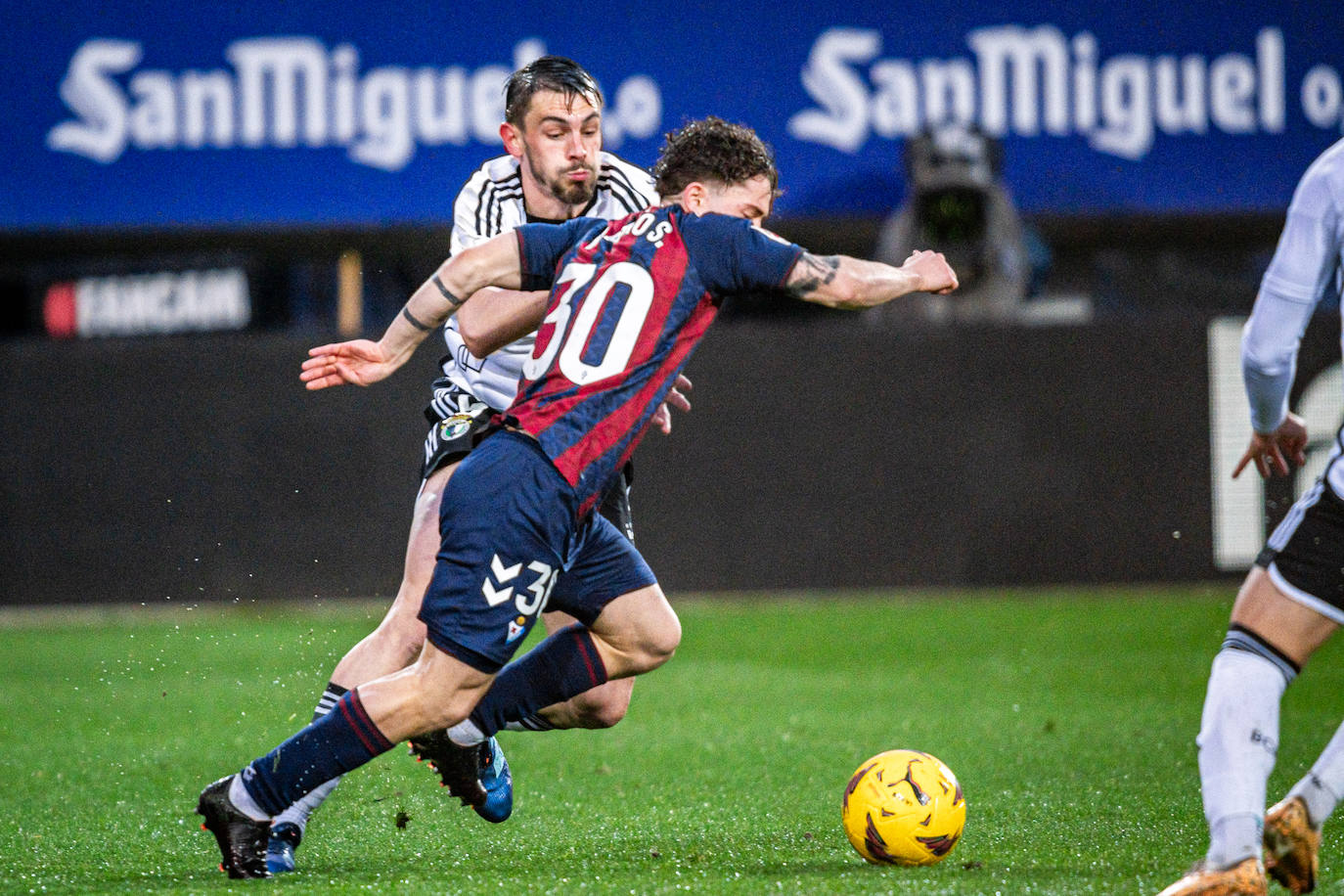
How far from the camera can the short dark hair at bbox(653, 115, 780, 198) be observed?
3.93 metres

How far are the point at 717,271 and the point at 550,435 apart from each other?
1.79 feet

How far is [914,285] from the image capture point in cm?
379

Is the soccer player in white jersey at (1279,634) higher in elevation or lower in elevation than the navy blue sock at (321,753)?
higher

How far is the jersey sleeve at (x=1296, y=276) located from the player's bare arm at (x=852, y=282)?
2.43 feet

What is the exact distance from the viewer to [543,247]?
12.7 ft

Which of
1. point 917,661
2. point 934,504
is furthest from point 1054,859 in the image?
point 934,504

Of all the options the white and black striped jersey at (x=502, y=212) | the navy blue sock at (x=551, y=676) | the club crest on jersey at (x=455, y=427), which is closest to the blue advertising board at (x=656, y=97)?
the white and black striped jersey at (x=502, y=212)

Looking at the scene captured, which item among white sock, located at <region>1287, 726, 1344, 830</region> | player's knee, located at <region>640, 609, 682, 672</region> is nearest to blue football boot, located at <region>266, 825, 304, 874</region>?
player's knee, located at <region>640, 609, 682, 672</region>

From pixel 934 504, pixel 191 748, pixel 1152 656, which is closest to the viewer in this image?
pixel 191 748

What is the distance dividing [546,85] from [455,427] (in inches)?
39.5

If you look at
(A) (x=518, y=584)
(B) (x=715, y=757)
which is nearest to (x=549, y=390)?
(A) (x=518, y=584)

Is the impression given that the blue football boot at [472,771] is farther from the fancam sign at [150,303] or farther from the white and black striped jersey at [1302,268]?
the fancam sign at [150,303]

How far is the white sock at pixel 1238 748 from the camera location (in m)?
3.23

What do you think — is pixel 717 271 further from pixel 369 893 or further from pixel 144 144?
pixel 144 144
